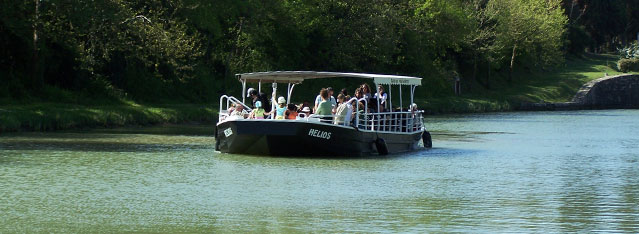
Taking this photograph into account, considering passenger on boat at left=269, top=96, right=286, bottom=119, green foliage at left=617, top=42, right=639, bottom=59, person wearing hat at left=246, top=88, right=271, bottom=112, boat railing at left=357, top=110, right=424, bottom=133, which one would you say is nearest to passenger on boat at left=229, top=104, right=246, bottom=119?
person wearing hat at left=246, top=88, right=271, bottom=112

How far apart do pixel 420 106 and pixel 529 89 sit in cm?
2759

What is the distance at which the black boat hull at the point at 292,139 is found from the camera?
1166 inches

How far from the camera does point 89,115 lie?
144 ft

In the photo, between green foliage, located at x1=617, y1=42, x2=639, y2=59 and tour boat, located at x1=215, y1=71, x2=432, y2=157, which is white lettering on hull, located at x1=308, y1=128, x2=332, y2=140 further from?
green foliage, located at x1=617, y1=42, x2=639, y2=59

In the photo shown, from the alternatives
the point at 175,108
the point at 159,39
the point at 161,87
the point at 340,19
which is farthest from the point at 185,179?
the point at 340,19

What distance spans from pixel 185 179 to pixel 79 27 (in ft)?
77.5

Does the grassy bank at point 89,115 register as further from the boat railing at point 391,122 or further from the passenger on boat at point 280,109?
the boat railing at point 391,122

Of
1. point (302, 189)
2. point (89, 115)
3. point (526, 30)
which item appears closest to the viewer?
point (302, 189)

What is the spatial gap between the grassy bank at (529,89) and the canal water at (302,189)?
40.5 meters

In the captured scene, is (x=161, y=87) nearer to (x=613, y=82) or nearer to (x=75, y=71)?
(x=75, y=71)

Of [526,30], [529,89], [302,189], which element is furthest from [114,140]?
[529,89]

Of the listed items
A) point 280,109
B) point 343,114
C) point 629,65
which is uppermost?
point 629,65

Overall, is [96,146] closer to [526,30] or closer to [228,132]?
[228,132]

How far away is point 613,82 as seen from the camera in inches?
3994
